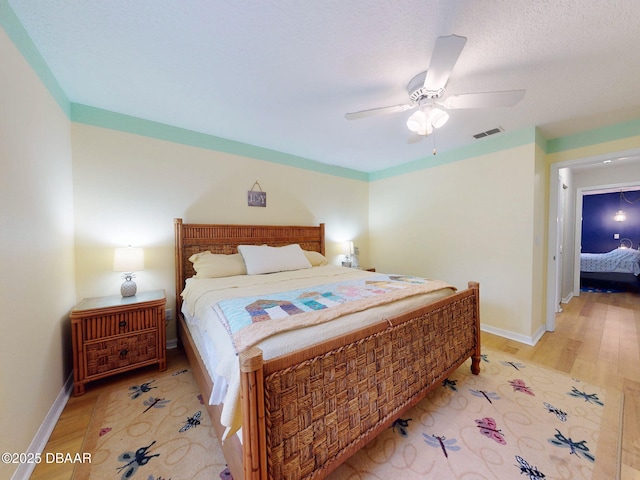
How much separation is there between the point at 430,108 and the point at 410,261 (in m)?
2.59

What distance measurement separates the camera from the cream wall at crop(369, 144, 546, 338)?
2707 millimetres

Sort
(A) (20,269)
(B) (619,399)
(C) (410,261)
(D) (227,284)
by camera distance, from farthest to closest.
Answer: (C) (410,261) < (D) (227,284) < (B) (619,399) < (A) (20,269)

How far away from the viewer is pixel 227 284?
7.00ft

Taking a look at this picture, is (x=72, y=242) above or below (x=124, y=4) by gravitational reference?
below

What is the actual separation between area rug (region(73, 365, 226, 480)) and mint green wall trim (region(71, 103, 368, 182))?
2419 millimetres

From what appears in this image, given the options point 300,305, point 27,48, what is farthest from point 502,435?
point 27,48

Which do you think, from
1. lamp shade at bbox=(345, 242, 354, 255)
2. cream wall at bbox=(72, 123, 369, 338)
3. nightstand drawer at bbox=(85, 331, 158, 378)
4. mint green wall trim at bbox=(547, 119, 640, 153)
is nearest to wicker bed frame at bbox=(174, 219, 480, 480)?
nightstand drawer at bbox=(85, 331, 158, 378)

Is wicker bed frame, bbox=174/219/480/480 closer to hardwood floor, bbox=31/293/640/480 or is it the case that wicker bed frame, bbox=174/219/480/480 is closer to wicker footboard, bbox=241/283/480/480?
wicker footboard, bbox=241/283/480/480

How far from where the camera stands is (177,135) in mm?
2666

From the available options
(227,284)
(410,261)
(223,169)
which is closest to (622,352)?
(410,261)

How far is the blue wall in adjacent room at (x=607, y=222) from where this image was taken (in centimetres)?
606

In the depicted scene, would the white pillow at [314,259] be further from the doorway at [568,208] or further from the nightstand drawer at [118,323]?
the doorway at [568,208]

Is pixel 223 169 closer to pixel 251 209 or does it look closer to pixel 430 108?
pixel 251 209

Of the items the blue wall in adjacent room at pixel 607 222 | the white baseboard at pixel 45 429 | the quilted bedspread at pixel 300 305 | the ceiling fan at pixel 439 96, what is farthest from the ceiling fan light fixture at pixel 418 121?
the blue wall in adjacent room at pixel 607 222
